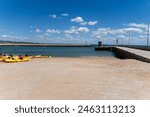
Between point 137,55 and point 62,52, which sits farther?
point 62,52

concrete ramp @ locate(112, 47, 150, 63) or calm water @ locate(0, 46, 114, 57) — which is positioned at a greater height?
concrete ramp @ locate(112, 47, 150, 63)

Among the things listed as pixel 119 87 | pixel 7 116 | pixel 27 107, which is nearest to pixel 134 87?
pixel 119 87

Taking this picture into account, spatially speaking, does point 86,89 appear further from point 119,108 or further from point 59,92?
point 119,108

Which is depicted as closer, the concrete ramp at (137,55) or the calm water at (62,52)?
the concrete ramp at (137,55)

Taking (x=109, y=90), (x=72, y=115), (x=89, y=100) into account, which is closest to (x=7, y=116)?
(x=72, y=115)

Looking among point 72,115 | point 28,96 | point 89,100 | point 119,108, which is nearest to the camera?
point 72,115

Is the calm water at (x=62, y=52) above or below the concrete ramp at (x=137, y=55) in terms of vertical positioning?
below

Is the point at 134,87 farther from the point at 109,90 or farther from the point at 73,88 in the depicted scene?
the point at 73,88

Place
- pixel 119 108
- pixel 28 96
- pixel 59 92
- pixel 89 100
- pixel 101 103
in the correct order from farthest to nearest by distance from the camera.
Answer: pixel 59 92 < pixel 28 96 < pixel 89 100 < pixel 101 103 < pixel 119 108

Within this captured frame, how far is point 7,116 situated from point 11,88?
3539mm

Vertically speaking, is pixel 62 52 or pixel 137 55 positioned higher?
pixel 137 55

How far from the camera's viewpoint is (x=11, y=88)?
976 cm

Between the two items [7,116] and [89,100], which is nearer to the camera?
[7,116]

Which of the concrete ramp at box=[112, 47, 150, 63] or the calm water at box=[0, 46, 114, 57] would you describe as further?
the calm water at box=[0, 46, 114, 57]
